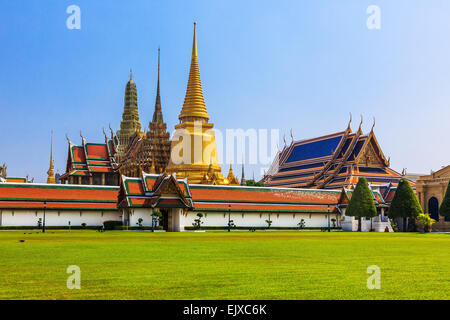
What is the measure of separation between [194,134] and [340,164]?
2251cm

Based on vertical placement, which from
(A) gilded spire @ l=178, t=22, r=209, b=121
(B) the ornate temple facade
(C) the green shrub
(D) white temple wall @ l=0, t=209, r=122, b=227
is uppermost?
(A) gilded spire @ l=178, t=22, r=209, b=121

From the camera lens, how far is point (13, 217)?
5347cm

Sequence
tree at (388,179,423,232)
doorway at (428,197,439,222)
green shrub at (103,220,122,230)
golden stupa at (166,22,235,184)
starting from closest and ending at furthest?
green shrub at (103,220,122,230), tree at (388,179,423,232), doorway at (428,197,439,222), golden stupa at (166,22,235,184)

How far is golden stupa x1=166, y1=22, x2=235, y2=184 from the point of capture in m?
88.9

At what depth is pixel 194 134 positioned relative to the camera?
8956 cm

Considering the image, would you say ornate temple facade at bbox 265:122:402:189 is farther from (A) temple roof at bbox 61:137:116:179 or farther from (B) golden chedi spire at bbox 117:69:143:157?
(B) golden chedi spire at bbox 117:69:143:157

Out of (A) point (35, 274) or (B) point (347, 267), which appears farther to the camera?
(B) point (347, 267)

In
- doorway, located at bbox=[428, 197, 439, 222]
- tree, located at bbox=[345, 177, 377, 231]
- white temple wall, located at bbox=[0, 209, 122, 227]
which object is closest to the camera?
white temple wall, located at bbox=[0, 209, 122, 227]

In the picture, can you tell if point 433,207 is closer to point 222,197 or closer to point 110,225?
point 222,197

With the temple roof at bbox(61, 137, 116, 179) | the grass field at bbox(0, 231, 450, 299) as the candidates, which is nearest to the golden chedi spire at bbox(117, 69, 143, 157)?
the temple roof at bbox(61, 137, 116, 179)

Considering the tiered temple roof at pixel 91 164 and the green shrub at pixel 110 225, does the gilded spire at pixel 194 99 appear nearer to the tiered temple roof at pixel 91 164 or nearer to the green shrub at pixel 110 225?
the tiered temple roof at pixel 91 164
